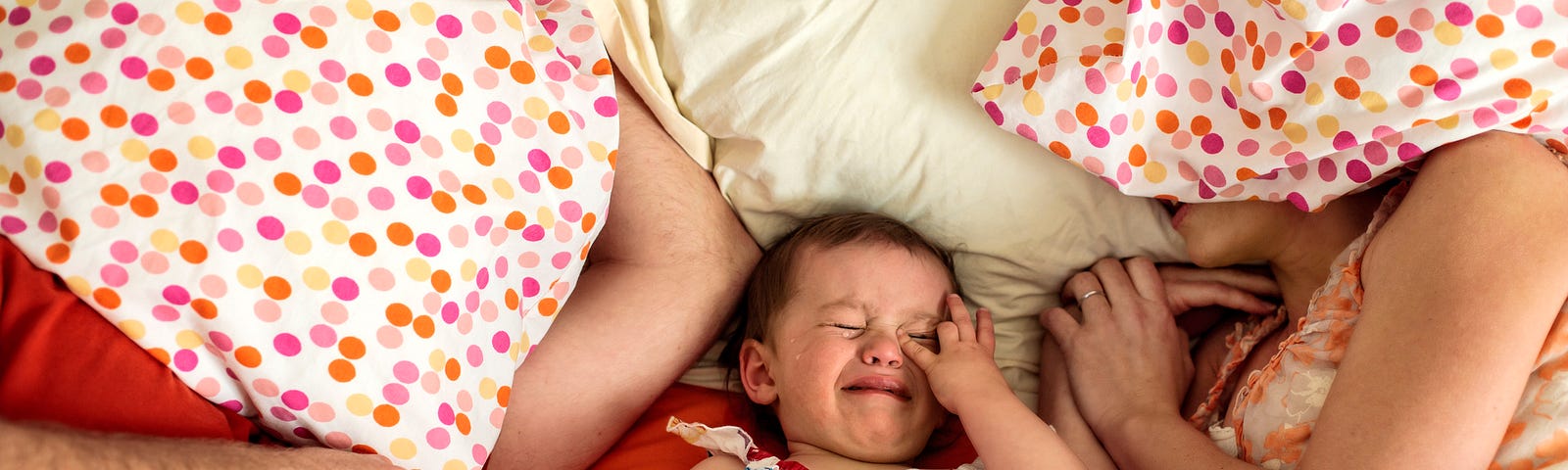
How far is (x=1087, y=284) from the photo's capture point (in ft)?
5.42

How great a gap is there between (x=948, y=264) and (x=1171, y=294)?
1.06 feet

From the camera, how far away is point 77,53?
111 centimetres

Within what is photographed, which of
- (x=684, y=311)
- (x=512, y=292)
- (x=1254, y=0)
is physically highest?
(x=1254, y=0)

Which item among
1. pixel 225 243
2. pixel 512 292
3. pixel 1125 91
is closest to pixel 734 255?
pixel 512 292

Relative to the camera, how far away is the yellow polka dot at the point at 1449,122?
1.22 m

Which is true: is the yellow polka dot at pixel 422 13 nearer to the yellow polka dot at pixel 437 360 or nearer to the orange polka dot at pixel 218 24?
the orange polka dot at pixel 218 24

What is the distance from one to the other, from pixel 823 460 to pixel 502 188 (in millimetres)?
550

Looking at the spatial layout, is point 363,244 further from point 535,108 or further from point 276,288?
point 535,108

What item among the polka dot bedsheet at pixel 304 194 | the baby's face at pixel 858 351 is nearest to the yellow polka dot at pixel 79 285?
the polka dot bedsheet at pixel 304 194

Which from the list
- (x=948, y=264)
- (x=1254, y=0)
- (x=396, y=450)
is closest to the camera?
(x=396, y=450)

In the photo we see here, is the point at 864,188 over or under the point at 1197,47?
under

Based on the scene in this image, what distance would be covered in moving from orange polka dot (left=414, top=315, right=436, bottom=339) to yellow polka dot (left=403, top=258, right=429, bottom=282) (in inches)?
1.7

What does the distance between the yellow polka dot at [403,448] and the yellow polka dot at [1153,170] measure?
0.96m

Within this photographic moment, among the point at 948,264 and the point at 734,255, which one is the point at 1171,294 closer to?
the point at 948,264
